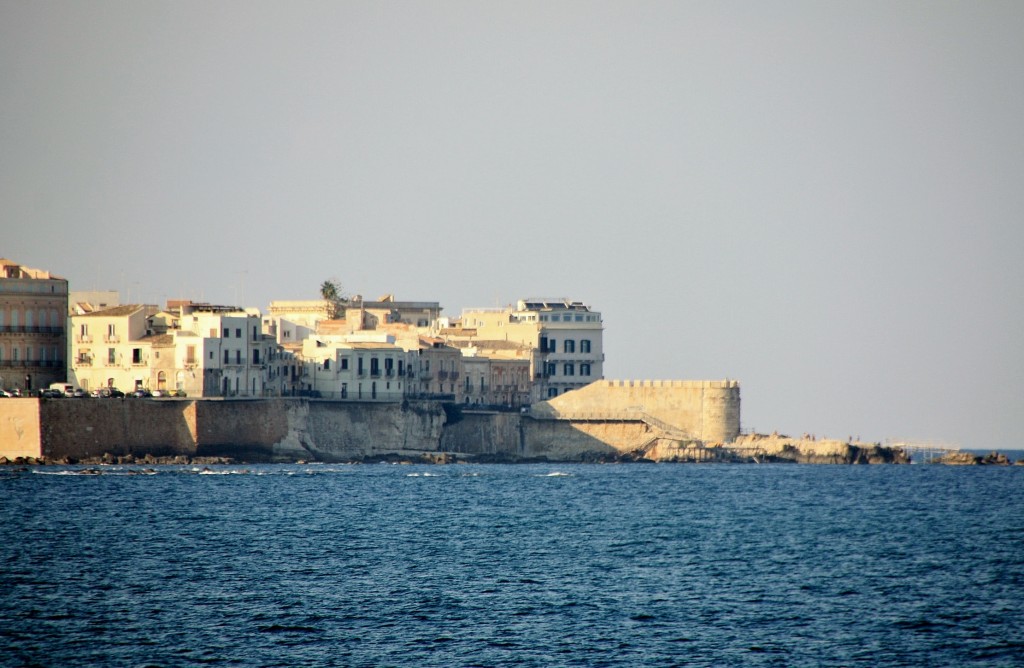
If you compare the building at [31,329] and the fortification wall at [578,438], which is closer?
the building at [31,329]

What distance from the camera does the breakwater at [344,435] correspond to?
95625 mm

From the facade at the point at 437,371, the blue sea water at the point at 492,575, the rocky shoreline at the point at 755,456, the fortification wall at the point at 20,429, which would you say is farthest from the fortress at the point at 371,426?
the blue sea water at the point at 492,575

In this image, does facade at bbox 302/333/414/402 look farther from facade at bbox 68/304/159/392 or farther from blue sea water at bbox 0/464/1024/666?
blue sea water at bbox 0/464/1024/666

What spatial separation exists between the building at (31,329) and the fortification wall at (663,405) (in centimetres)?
3232

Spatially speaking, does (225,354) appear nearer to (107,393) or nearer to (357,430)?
(107,393)

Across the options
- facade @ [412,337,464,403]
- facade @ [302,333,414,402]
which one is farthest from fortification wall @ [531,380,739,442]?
facade @ [302,333,414,402]

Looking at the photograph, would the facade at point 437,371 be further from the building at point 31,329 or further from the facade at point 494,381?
the building at point 31,329

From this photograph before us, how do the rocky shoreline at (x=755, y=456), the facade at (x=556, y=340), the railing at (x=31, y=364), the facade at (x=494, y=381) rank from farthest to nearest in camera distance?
the facade at (x=556, y=340) → the facade at (x=494, y=381) → the rocky shoreline at (x=755, y=456) → the railing at (x=31, y=364)

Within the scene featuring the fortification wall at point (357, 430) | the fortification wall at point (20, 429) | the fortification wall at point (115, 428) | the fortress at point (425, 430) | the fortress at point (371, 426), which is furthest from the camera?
the fortification wall at point (357, 430)

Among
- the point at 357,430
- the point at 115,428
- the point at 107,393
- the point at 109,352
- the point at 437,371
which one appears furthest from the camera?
the point at 437,371

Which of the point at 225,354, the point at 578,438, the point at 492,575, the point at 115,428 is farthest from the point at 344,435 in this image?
the point at 492,575

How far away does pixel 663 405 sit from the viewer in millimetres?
119438

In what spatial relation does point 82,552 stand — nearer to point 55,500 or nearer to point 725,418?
point 55,500

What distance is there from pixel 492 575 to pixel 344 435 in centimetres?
5933
